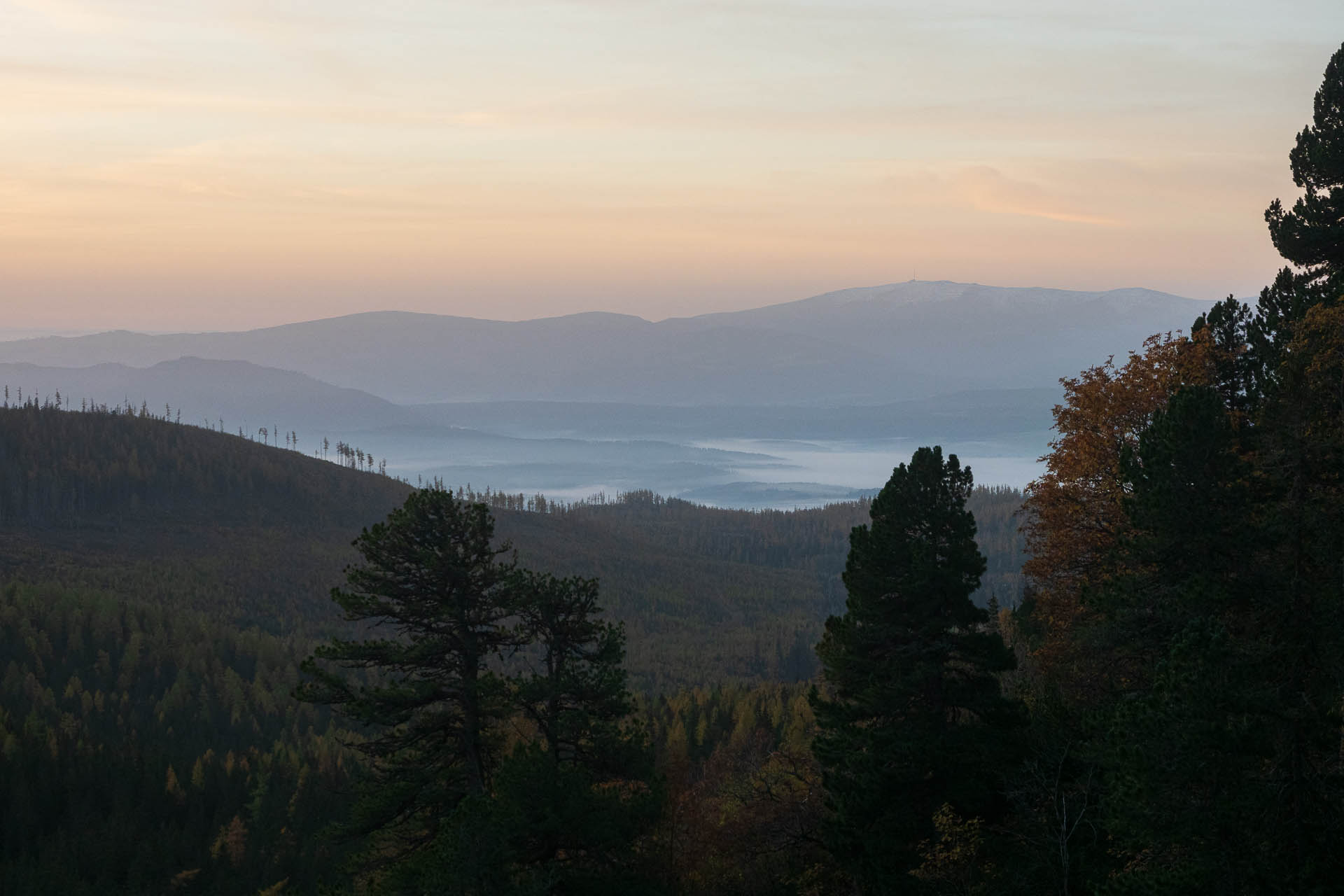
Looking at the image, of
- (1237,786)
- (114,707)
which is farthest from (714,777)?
(114,707)

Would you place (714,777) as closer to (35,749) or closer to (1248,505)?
(1248,505)

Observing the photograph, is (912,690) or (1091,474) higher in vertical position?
(1091,474)

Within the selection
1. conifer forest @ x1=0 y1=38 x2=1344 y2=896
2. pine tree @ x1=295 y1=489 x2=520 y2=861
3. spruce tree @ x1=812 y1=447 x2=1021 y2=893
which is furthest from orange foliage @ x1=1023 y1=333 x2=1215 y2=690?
pine tree @ x1=295 y1=489 x2=520 y2=861

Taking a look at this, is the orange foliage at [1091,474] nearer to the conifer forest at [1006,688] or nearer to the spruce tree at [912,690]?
the conifer forest at [1006,688]

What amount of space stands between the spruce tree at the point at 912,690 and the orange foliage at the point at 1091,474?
253 inches

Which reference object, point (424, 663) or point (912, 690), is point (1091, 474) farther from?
point (424, 663)

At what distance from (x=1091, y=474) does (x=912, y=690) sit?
38.1 ft

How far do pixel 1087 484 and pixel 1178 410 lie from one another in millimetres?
12653

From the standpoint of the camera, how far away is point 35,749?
313ft

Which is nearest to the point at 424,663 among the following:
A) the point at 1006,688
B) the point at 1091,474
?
the point at 1091,474

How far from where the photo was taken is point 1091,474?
33344mm

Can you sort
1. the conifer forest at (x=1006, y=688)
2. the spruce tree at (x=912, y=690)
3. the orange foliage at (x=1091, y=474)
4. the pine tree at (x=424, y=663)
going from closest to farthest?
the conifer forest at (x=1006, y=688) < the spruce tree at (x=912, y=690) < the pine tree at (x=424, y=663) < the orange foliage at (x=1091, y=474)

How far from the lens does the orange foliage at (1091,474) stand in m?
32.2

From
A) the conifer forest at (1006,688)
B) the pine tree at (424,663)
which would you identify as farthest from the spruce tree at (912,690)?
the pine tree at (424,663)
